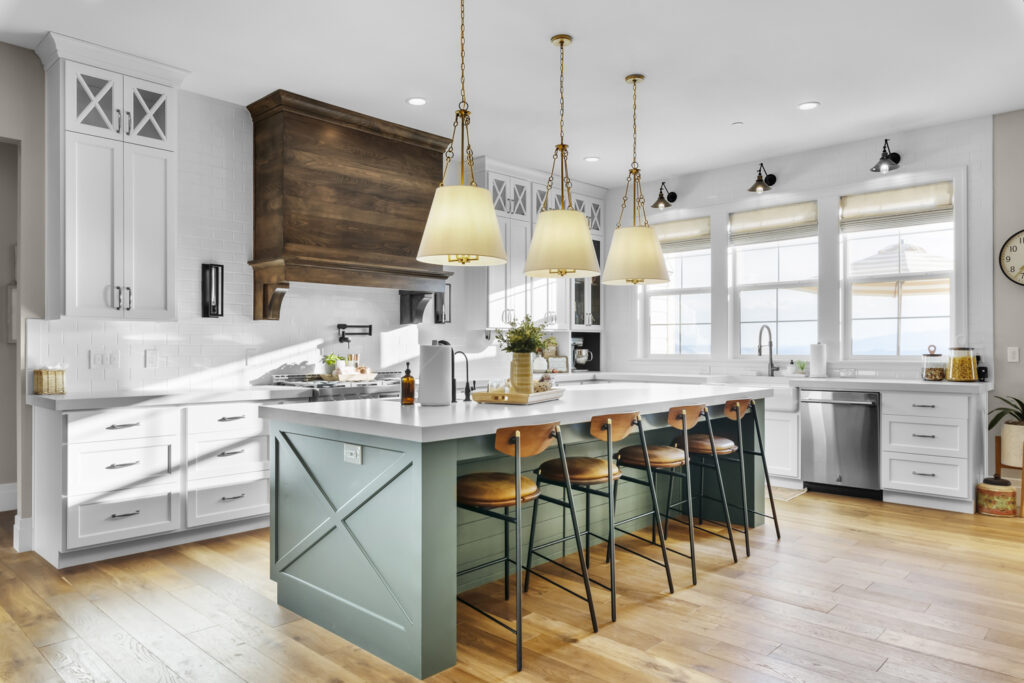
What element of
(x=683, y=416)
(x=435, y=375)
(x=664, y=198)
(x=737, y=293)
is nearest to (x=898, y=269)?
(x=737, y=293)

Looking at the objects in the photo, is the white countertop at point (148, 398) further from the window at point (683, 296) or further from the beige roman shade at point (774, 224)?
the beige roman shade at point (774, 224)

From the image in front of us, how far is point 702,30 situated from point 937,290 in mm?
3240

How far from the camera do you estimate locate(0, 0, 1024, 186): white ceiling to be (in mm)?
3566

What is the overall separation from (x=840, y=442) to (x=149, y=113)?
5.35 meters

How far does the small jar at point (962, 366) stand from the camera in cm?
503

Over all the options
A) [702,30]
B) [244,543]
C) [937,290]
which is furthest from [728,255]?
[244,543]

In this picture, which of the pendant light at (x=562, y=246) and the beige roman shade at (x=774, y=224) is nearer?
the pendant light at (x=562, y=246)

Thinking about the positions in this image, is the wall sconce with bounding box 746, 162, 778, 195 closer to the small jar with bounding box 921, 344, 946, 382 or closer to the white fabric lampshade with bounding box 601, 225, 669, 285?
the small jar with bounding box 921, 344, 946, 382

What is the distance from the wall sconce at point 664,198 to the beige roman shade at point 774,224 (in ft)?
1.99

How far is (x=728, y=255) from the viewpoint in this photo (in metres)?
6.73

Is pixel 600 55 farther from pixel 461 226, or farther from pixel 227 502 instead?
pixel 227 502

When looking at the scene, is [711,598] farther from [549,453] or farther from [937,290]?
[937,290]

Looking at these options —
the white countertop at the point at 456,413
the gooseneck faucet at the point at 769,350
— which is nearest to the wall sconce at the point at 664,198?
the gooseneck faucet at the point at 769,350

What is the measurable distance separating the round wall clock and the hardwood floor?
203 centimetres
